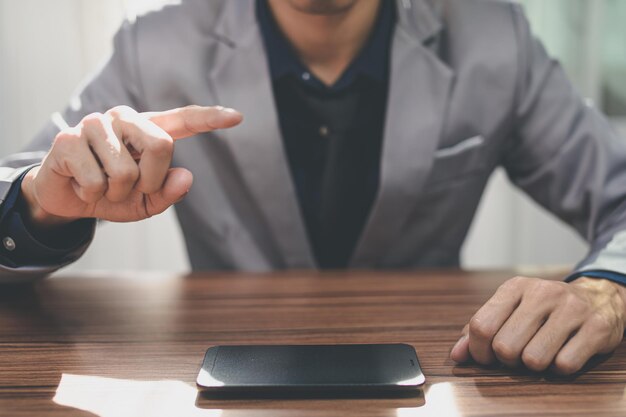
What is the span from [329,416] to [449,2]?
87cm

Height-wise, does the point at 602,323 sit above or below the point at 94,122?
below

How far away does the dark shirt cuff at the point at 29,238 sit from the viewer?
74 cm

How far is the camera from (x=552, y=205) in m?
1.12

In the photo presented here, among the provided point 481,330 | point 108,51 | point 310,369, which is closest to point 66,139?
point 310,369

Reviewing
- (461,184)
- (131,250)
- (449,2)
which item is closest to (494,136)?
(461,184)

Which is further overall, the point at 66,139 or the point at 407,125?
the point at 407,125

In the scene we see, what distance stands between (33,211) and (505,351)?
55 centimetres

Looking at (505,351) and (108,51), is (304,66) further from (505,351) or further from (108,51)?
(108,51)

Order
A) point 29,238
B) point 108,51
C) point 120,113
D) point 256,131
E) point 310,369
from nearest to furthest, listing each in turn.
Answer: point 310,369 → point 120,113 → point 29,238 → point 256,131 → point 108,51

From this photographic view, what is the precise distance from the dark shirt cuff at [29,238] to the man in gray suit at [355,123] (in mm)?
229

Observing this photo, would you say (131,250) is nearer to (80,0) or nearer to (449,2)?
(80,0)

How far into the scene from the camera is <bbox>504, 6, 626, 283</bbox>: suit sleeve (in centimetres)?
102

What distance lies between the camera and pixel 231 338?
2.07ft

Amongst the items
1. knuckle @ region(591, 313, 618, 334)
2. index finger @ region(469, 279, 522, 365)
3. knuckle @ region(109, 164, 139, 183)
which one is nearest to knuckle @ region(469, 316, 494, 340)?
index finger @ region(469, 279, 522, 365)
